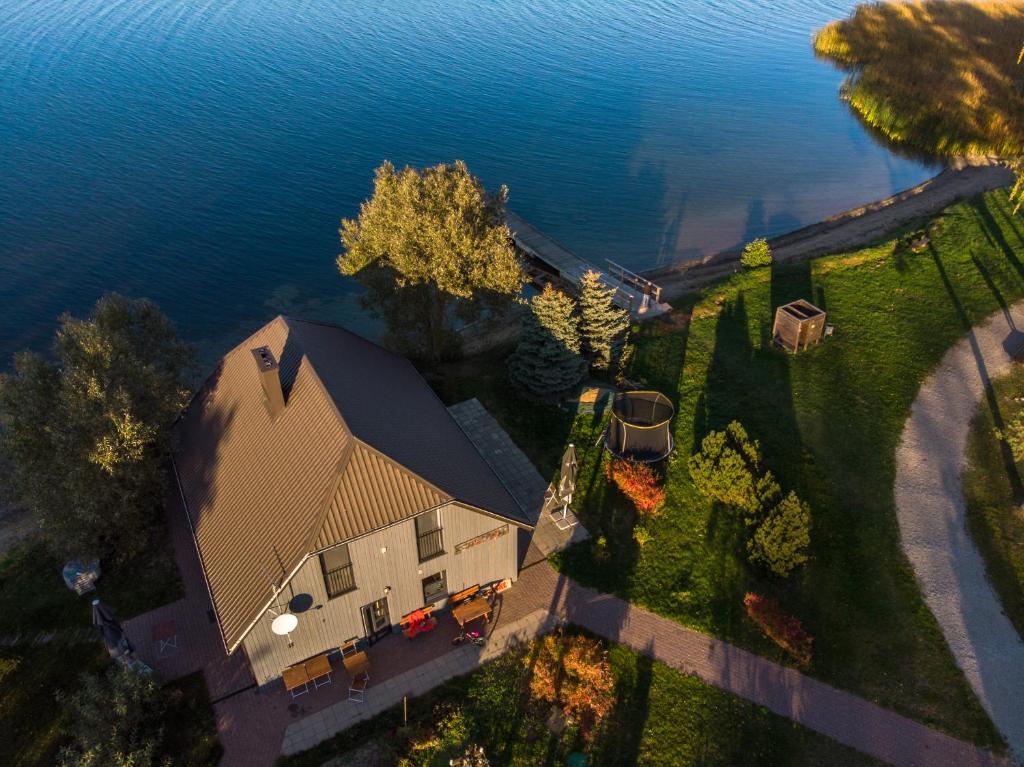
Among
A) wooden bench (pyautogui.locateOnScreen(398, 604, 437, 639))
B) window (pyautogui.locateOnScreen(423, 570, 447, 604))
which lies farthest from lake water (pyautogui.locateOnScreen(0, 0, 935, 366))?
wooden bench (pyautogui.locateOnScreen(398, 604, 437, 639))

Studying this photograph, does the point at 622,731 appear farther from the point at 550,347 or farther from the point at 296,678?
the point at 550,347

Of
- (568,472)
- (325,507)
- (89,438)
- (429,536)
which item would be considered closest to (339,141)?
(89,438)

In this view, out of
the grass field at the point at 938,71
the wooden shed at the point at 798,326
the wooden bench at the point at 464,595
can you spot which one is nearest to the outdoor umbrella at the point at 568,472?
the wooden bench at the point at 464,595

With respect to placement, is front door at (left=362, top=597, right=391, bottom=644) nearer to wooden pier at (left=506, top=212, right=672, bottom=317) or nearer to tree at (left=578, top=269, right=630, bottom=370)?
tree at (left=578, top=269, right=630, bottom=370)

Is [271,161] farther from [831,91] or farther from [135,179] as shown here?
[831,91]

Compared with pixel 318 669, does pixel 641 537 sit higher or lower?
higher

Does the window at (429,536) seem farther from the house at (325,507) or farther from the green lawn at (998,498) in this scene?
the green lawn at (998,498)
